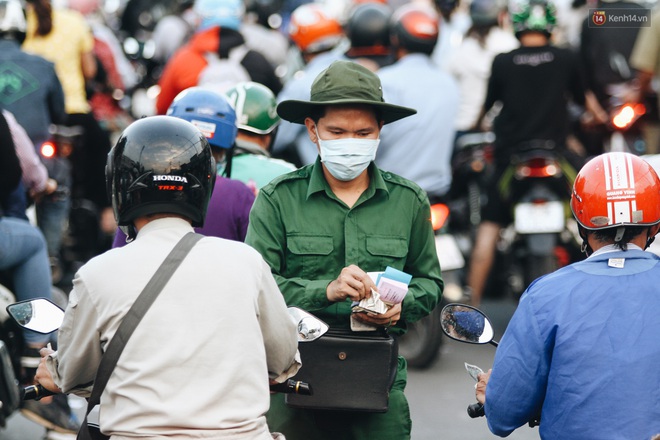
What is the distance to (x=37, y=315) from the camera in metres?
4.06

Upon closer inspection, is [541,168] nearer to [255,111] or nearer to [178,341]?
[255,111]

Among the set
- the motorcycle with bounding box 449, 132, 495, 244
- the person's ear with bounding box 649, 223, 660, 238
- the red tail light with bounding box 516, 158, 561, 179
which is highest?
the person's ear with bounding box 649, 223, 660, 238

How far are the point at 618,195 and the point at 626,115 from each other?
713 centimetres

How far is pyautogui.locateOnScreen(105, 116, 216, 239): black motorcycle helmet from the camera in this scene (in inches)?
153

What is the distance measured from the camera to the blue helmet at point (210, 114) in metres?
5.88

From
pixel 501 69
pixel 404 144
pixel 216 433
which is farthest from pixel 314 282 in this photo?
pixel 501 69

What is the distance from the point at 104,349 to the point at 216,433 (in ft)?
1.35

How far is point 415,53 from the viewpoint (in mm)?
9461

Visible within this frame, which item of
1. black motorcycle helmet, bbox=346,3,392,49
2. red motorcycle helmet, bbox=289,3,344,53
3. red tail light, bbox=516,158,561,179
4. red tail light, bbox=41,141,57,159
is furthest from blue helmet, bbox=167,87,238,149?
red motorcycle helmet, bbox=289,3,344,53

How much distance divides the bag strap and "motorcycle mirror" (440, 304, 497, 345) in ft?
3.23

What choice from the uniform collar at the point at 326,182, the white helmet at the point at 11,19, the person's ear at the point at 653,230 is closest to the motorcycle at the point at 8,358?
the uniform collar at the point at 326,182

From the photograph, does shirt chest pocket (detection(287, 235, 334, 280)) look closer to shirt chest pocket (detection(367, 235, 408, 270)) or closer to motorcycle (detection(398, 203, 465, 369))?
shirt chest pocket (detection(367, 235, 408, 270))

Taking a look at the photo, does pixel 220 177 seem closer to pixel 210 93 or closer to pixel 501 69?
pixel 210 93

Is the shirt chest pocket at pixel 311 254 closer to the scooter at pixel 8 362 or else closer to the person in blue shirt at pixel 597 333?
the person in blue shirt at pixel 597 333
